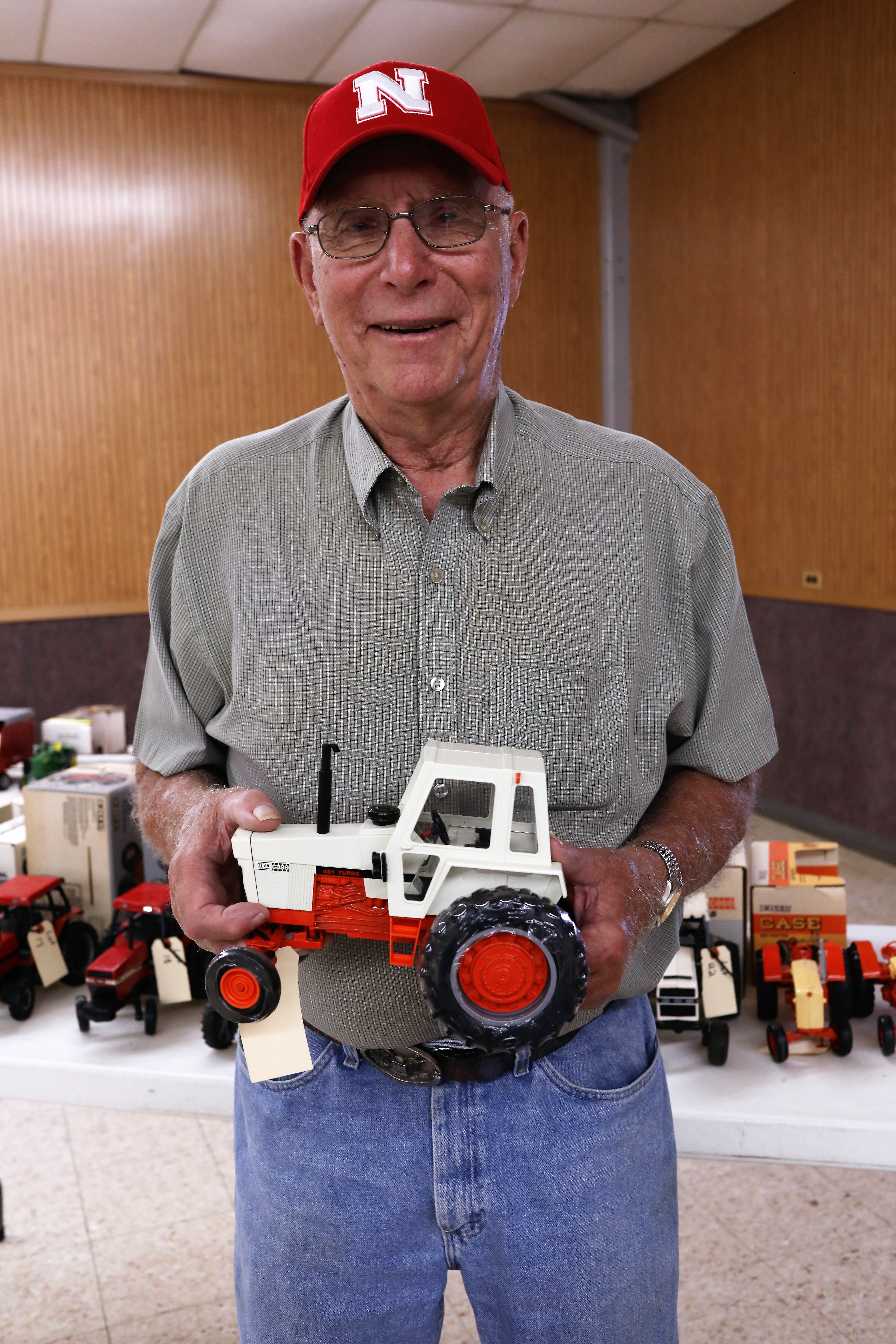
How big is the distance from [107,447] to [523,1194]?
532cm

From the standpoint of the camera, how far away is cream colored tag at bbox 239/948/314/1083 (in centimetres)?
98

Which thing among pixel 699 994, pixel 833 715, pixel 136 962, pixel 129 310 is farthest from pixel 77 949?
pixel 129 310

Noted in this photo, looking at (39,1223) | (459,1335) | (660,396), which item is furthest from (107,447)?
(459,1335)

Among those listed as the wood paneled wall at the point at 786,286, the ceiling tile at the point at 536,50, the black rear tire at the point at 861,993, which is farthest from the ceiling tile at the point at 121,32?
the black rear tire at the point at 861,993

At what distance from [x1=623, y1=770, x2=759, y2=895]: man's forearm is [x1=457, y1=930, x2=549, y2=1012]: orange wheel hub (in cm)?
27

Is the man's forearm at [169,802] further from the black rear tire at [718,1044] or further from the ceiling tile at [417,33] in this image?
the ceiling tile at [417,33]

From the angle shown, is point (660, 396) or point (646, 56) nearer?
point (646, 56)

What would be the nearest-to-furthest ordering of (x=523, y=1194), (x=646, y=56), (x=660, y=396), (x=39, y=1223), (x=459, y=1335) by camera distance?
(x=523, y=1194)
(x=459, y=1335)
(x=39, y=1223)
(x=646, y=56)
(x=660, y=396)

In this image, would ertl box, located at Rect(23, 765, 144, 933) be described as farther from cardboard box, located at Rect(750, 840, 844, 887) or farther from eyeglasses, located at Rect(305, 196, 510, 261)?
eyeglasses, located at Rect(305, 196, 510, 261)

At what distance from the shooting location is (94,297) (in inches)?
221

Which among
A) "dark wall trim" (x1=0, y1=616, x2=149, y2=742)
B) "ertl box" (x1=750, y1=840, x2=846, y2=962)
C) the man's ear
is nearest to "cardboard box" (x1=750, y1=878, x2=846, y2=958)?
"ertl box" (x1=750, y1=840, x2=846, y2=962)

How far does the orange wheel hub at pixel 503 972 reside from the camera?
870 mm

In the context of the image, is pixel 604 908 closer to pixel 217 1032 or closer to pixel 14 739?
pixel 217 1032

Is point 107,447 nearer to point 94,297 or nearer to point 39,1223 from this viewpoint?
point 94,297
